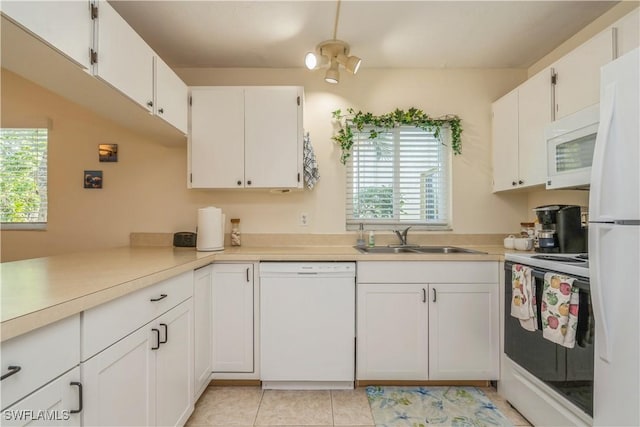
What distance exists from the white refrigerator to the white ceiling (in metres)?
1.09

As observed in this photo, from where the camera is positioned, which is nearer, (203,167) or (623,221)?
(623,221)

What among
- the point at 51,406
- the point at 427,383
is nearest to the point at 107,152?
the point at 51,406

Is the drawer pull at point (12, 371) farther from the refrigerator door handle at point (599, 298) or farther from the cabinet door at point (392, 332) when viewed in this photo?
the refrigerator door handle at point (599, 298)

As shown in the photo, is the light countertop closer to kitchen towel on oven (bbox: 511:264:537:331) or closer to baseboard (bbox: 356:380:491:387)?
kitchen towel on oven (bbox: 511:264:537:331)

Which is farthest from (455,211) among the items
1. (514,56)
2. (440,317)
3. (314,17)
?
(314,17)

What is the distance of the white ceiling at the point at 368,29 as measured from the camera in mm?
1906

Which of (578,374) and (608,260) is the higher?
(608,260)

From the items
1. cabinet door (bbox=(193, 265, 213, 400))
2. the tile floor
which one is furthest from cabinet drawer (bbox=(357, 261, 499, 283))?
cabinet door (bbox=(193, 265, 213, 400))

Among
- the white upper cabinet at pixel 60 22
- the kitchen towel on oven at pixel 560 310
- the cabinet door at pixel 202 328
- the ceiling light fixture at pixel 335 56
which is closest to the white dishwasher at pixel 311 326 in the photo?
the cabinet door at pixel 202 328

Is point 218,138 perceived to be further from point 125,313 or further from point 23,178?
point 23,178

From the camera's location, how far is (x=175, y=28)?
212 cm

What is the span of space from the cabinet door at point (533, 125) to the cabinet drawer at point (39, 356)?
2.51 meters

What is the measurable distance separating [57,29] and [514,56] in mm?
2975

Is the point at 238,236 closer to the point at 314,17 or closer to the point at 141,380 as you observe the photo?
the point at 141,380
